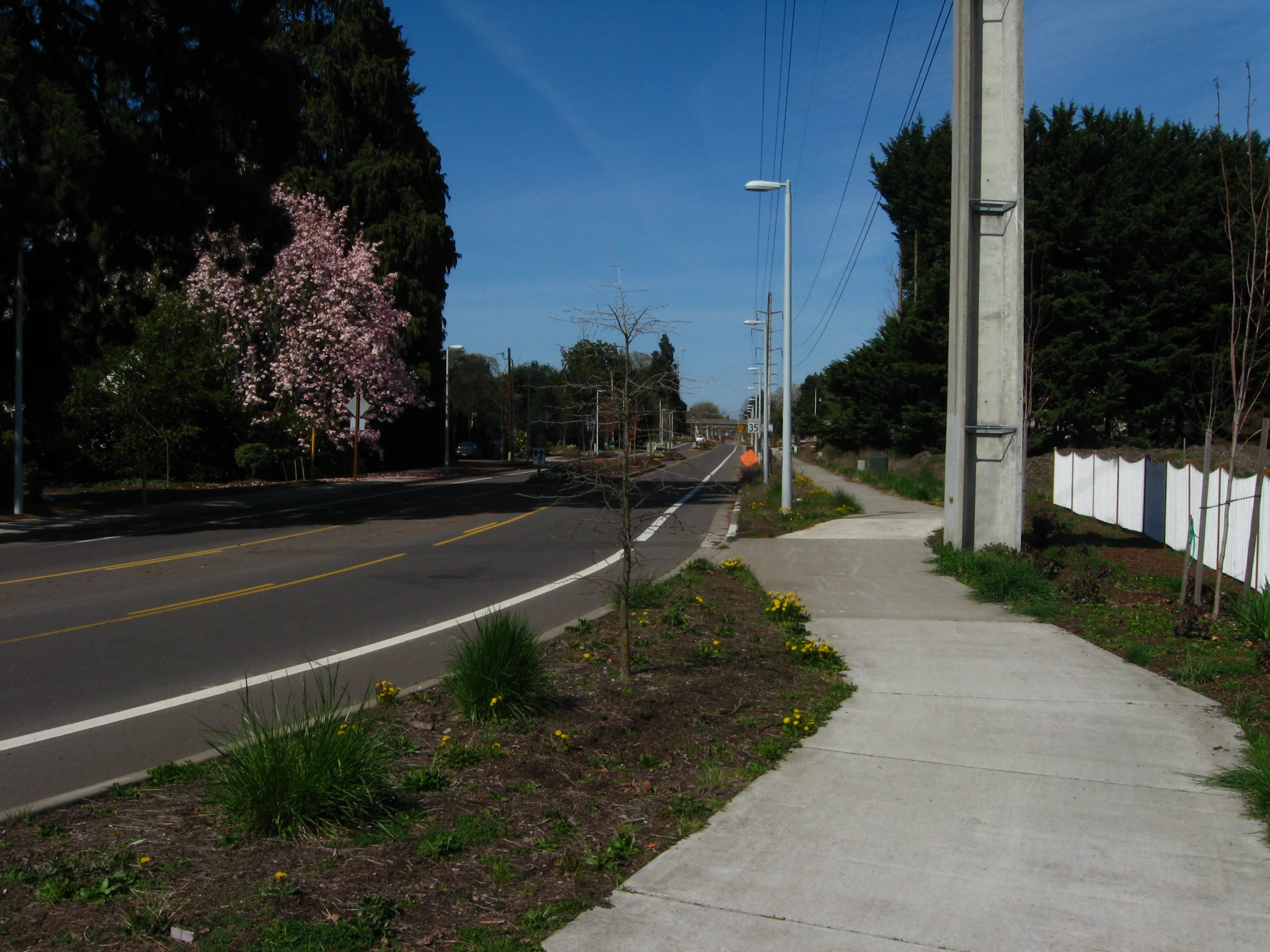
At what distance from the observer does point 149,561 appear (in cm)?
1569

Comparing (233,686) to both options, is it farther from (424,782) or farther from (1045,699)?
(1045,699)

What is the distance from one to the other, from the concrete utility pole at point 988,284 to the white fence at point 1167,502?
98.0 inches

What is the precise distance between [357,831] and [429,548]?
44.2 feet

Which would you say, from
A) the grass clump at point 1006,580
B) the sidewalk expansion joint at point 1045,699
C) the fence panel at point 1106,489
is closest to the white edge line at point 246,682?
the sidewalk expansion joint at point 1045,699

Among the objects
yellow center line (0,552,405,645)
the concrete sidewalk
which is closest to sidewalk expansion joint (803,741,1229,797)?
the concrete sidewalk

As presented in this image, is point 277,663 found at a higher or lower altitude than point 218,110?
lower

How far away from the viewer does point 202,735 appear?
6469 mm

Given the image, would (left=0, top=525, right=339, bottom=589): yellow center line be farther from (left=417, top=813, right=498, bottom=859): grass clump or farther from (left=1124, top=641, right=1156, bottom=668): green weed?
(left=1124, top=641, right=1156, bottom=668): green weed

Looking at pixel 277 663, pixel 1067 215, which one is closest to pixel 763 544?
pixel 277 663

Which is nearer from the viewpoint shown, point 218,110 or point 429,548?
point 429,548

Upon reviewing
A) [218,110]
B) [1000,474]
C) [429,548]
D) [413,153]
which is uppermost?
[413,153]

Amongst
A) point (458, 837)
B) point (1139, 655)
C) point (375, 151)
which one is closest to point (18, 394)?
point (458, 837)

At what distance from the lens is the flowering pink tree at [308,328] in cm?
3978

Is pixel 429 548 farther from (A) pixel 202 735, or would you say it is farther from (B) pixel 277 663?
(A) pixel 202 735
